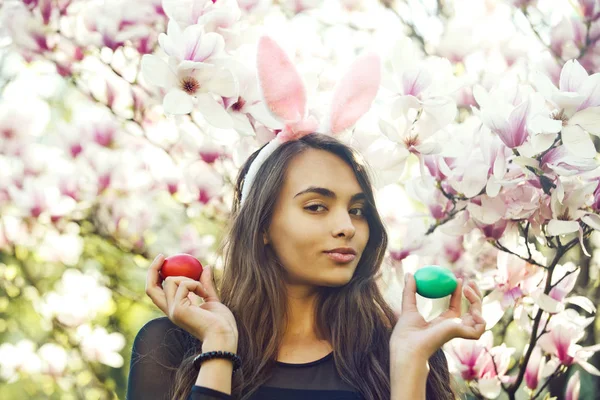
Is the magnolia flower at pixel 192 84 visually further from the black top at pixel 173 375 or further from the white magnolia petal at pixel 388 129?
the black top at pixel 173 375

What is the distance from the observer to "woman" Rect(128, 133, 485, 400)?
1505mm

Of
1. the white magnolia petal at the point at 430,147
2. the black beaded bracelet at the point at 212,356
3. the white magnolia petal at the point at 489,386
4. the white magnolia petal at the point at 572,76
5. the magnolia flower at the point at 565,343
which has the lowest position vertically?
the white magnolia petal at the point at 489,386

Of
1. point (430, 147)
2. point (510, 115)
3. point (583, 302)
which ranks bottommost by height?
point (583, 302)

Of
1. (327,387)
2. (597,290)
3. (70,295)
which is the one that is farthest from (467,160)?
(70,295)

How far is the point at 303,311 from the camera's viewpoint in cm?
176

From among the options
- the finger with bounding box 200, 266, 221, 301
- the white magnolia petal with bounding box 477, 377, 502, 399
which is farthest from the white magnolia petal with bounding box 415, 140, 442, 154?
the white magnolia petal with bounding box 477, 377, 502, 399

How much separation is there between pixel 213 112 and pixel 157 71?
0.41ft

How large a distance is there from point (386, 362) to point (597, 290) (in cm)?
75

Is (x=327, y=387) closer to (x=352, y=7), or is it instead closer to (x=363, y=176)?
(x=363, y=176)

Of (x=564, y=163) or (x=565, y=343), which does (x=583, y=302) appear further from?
(x=564, y=163)

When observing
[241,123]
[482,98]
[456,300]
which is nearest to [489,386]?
[456,300]

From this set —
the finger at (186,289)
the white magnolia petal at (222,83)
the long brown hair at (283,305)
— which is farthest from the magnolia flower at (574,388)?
the white magnolia petal at (222,83)

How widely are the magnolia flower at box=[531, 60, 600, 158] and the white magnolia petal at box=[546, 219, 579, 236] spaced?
0.16 metres

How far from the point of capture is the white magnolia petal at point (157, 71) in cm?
146
